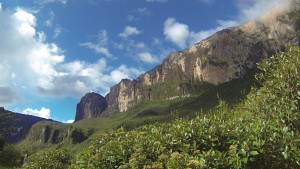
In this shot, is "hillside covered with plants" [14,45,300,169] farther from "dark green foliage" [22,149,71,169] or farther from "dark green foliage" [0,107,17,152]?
"dark green foliage" [0,107,17,152]

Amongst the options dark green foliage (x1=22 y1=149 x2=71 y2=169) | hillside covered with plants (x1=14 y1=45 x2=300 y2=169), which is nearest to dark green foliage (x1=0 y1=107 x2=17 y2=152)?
dark green foliage (x1=22 y1=149 x2=71 y2=169)

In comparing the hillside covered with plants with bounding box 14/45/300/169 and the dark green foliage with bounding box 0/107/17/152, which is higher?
the dark green foliage with bounding box 0/107/17/152

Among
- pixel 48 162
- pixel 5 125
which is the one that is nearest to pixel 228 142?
pixel 48 162

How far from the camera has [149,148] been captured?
410 inches

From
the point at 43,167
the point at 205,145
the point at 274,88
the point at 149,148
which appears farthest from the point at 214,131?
the point at 43,167

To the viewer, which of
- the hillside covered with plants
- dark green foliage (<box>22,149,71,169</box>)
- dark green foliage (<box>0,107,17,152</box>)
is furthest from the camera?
dark green foliage (<box>0,107,17,152</box>)

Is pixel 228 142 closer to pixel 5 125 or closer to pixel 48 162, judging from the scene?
pixel 48 162

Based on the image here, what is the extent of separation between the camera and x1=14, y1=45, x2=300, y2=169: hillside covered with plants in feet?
30.2

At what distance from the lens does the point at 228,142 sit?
33.1 ft

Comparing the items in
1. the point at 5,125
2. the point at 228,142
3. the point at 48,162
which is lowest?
the point at 228,142

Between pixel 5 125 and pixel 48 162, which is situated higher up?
pixel 5 125

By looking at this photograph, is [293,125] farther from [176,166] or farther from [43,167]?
[43,167]

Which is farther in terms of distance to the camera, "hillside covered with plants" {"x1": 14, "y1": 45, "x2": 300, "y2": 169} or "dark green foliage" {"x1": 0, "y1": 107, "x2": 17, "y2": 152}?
"dark green foliage" {"x1": 0, "y1": 107, "x2": 17, "y2": 152}

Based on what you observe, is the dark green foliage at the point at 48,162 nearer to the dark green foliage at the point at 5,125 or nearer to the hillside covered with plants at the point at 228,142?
the hillside covered with plants at the point at 228,142
